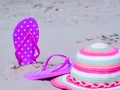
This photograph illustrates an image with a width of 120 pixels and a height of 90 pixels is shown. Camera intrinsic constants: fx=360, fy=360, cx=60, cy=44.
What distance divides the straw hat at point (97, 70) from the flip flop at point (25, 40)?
627mm

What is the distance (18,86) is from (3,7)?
3117 mm

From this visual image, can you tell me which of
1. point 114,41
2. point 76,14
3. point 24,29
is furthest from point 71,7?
point 24,29

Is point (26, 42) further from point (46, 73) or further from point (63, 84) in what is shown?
point (63, 84)

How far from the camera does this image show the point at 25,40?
288 centimetres

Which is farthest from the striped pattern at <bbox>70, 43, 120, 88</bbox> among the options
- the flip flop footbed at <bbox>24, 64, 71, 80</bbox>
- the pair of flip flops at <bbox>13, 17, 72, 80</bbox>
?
the pair of flip flops at <bbox>13, 17, 72, 80</bbox>

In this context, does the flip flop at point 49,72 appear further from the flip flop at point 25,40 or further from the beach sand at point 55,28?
the flip flop at point 25,40

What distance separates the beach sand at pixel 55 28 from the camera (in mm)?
2791

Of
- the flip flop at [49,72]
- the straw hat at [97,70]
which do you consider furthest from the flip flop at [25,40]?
the straw hat at [97,70]

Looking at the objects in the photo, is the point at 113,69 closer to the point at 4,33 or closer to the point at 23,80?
the point at 23,80

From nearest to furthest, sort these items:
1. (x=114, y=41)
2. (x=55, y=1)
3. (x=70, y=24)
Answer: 1. (x=114, y=41)
2. (x=70, y=24)
3. (x=55, y=1)

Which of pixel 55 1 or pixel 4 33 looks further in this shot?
pixel 55 1

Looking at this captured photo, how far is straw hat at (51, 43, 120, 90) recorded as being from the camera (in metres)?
2.27

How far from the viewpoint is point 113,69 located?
2.30m

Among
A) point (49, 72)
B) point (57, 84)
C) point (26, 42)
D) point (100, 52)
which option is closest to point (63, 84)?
point (57, 84)
